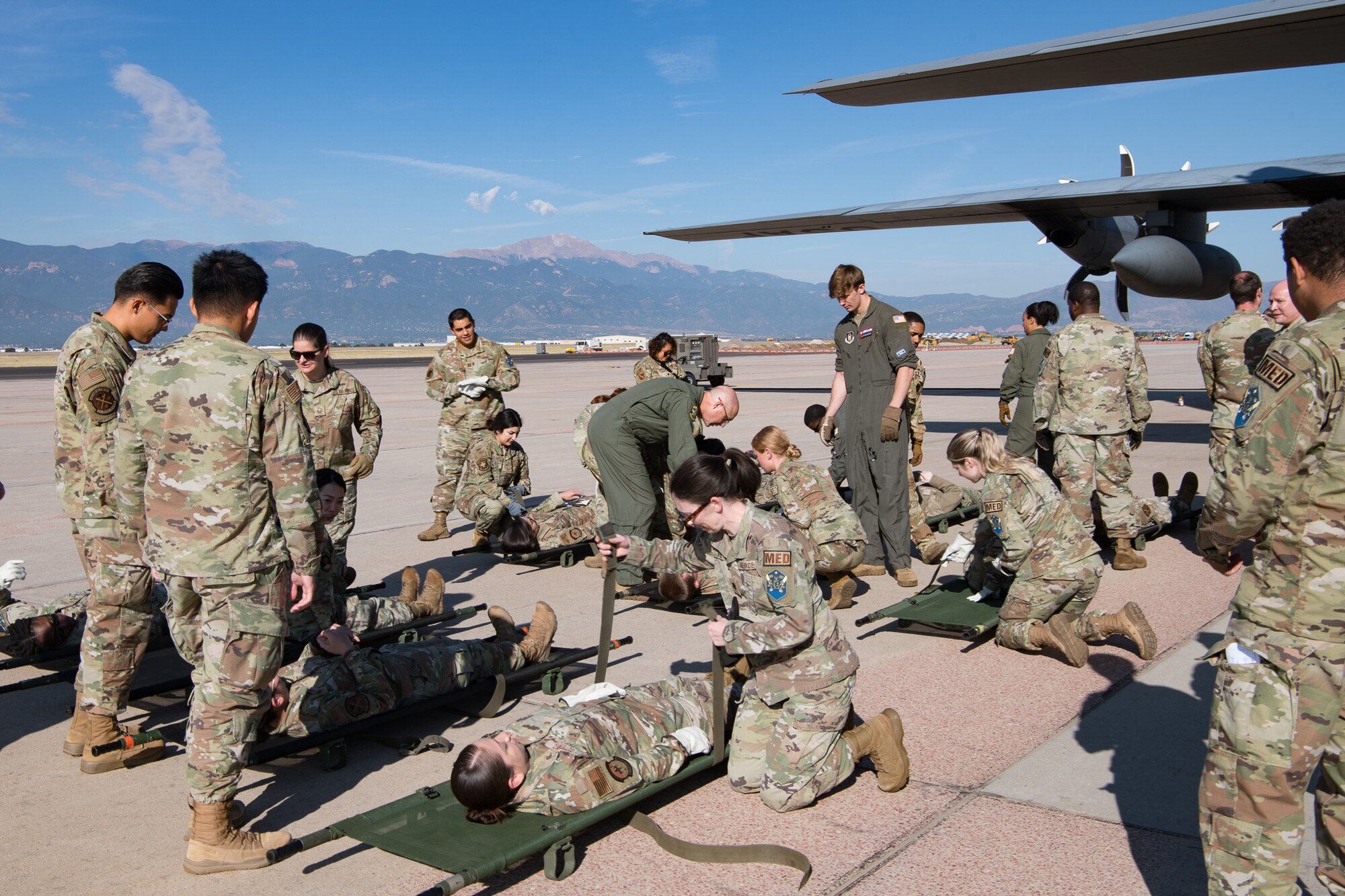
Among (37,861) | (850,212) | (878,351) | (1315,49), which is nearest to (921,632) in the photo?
(878,351)

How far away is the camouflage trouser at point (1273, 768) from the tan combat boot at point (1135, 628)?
2858 mm

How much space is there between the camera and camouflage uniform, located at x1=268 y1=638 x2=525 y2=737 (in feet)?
14.6

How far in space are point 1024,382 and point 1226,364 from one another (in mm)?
2377

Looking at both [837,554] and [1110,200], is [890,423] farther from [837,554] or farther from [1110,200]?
[1110,200]

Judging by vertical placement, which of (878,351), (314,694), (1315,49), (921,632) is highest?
(1315,49)

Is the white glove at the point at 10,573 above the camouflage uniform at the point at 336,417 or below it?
below

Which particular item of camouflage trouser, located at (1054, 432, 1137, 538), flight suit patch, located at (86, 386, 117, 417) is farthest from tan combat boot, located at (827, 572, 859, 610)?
flight suit patch, located at (86, 386, 117, 417)

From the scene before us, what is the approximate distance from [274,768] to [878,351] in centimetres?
521

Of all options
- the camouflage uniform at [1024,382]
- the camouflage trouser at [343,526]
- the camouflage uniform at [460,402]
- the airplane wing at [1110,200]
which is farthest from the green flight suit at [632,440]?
the airplane wing at [1110,200]

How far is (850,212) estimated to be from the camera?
2120 centimetres

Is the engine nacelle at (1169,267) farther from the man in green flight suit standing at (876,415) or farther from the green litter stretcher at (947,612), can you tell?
the green litter stretcher at (947,612)

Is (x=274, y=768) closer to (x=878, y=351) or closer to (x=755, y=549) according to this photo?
(x=755, y=549)

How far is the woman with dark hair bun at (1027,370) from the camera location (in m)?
10.2

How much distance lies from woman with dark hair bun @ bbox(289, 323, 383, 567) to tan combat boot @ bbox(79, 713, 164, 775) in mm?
2960
